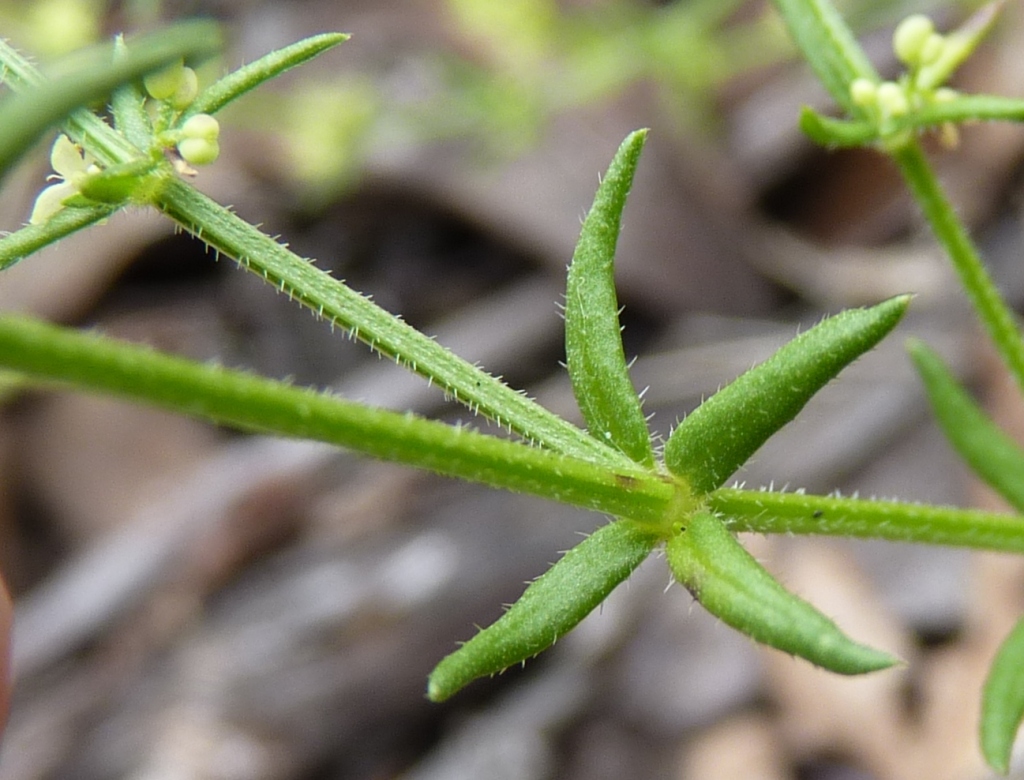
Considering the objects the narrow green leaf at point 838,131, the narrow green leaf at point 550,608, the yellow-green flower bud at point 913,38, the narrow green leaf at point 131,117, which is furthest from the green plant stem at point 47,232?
the yellow-green flower bud at point 913,38

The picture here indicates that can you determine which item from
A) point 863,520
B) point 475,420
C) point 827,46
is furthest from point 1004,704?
point 475,420

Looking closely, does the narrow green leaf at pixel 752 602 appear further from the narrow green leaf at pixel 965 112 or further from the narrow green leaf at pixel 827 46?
the narrow green leaf at pixel 827 46

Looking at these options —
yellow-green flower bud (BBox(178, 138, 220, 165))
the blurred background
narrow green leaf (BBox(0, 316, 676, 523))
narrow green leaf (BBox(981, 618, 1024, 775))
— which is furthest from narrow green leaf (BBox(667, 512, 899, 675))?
the blurred background

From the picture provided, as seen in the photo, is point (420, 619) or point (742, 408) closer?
point (742, 408)

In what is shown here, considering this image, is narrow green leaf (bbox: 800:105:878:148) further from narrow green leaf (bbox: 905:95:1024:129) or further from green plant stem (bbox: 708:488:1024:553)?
green plant stem (bbox: 708:488:1024:553)

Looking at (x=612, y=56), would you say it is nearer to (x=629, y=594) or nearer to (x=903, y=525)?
(x=629, y=594)

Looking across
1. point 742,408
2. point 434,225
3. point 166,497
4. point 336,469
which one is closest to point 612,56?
point 434,225
